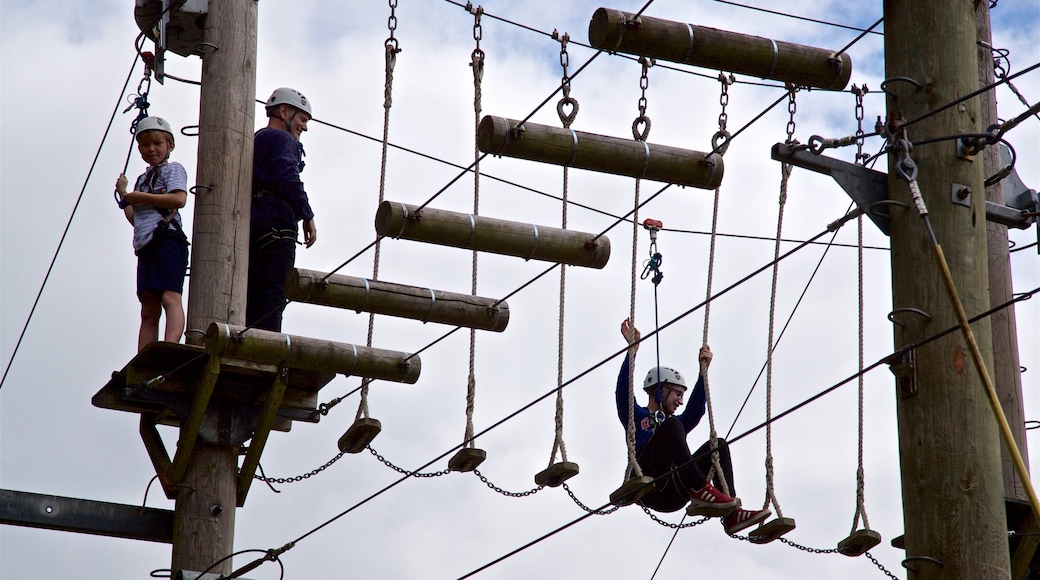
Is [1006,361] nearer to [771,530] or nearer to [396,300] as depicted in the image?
[771,530]

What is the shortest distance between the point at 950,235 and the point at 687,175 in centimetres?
178

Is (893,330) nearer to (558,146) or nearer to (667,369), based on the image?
(558,146)

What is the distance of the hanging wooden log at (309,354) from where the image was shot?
673 centimetres

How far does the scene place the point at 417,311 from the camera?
7000 millimetres

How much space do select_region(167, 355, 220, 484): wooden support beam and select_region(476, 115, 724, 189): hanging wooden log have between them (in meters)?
1.65

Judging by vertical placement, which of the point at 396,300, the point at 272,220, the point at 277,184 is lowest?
the point at 396,300

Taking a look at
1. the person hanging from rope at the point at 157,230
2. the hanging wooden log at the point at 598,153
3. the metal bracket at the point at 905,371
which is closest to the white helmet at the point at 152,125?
the person hanging from rope at the point at 157,230

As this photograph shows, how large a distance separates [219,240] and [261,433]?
0.85m

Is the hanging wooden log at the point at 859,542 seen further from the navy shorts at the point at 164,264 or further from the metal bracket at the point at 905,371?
the navy shorts at the point at 164,264

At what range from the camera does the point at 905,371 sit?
4551mm

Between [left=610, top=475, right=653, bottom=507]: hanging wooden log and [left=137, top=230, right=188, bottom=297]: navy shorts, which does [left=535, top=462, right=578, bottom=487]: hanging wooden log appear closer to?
[left=610, top=475, right=653, bottom=507]: hanging wooden log

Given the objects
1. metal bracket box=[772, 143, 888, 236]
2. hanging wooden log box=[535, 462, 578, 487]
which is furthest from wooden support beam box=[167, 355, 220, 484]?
metal bracket box=[772, 143, 888, 236]

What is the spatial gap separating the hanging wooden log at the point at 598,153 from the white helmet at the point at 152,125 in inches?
73.3

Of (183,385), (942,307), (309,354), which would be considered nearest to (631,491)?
(309,354)
